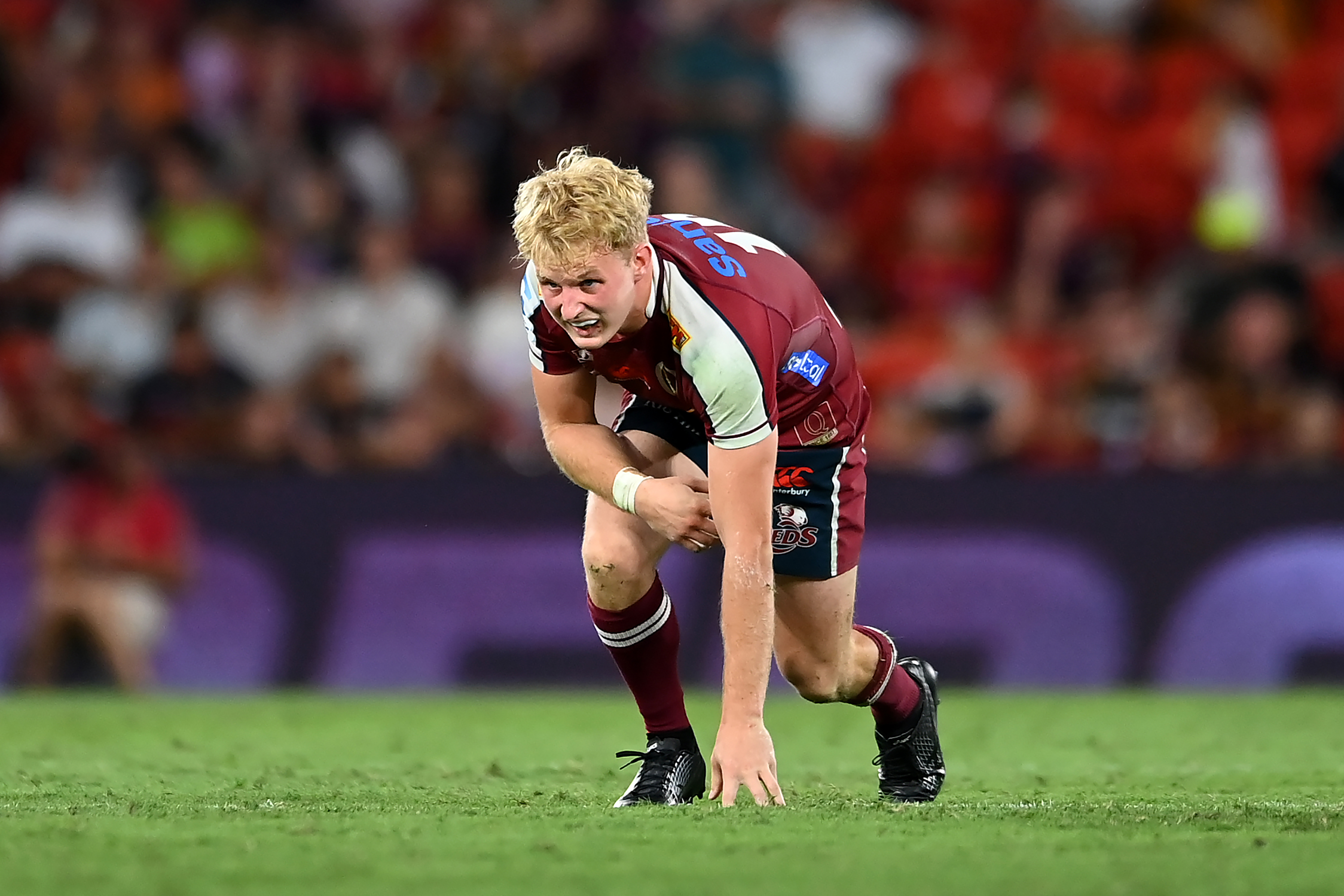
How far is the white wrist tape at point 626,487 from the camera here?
18.3 ft

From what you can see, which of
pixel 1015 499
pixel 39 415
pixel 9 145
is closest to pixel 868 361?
pixel 1015 499

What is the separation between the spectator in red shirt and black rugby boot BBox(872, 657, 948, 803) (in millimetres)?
6122

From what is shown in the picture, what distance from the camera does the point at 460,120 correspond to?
1394 centimetres

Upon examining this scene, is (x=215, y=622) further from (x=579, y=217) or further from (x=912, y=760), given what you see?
(x=579, y=217)

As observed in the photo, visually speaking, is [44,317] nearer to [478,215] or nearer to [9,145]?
[9,145]

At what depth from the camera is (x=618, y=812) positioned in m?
5.51

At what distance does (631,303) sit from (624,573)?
0.95 meters

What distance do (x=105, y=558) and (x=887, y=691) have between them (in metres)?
6.40

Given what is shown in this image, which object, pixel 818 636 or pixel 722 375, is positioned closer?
pixel 722 375

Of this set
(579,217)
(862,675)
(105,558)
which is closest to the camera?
(579,217)

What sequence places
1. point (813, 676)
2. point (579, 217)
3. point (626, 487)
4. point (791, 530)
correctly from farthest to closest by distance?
point (813, 676) < point (791, 530) < point (626, 487) < point (579, 217)

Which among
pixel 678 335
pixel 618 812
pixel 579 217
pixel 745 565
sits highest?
pixel 579 217

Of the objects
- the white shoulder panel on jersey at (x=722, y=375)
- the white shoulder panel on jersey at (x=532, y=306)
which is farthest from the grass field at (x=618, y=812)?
the white shoulder panel on jersey at (x=532, y=306)

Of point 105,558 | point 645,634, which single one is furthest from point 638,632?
point 105,558
